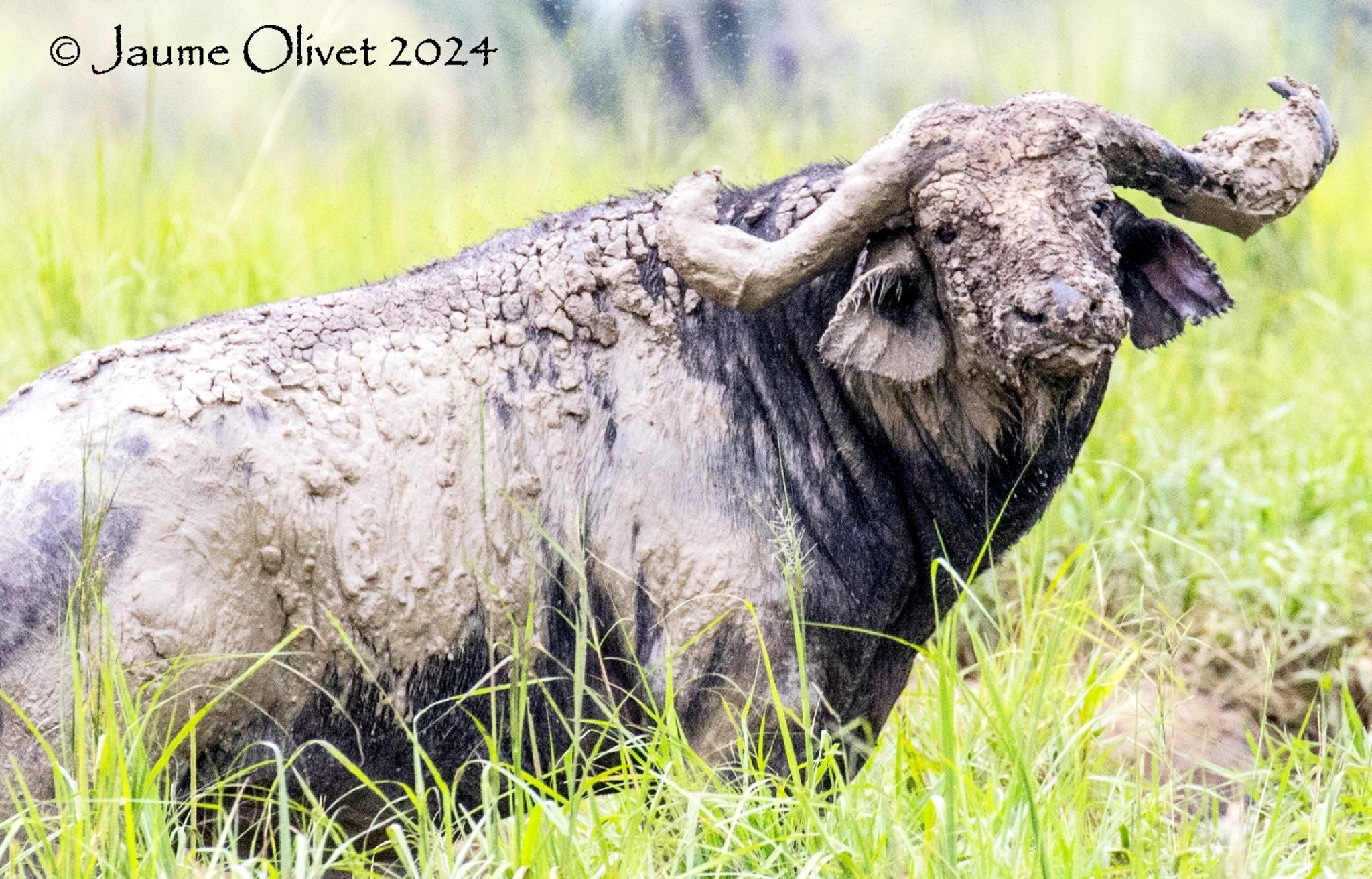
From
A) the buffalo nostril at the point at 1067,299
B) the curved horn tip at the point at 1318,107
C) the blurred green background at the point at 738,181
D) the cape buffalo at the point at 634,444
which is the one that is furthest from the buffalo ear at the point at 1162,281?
the blurred green background at the point at 738,181

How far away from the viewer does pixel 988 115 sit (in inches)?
129

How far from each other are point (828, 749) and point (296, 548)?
1.24 m

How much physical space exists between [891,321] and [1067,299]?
0.46m

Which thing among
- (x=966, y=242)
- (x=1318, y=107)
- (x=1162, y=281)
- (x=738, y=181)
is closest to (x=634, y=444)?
(x=966, y=242)

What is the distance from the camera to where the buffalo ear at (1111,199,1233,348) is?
3533mm

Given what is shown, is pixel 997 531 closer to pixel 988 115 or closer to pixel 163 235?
pixel 988 115

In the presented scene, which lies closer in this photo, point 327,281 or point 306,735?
point 306,735

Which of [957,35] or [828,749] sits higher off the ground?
[957,35]

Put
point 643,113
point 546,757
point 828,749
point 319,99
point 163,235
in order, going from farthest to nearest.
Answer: point 319,99, point 643,113, point 163,235, point 546,757, point 828,749

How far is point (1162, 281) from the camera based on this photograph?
3.60m

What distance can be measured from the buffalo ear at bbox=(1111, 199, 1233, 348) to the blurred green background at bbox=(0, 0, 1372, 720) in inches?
42.8

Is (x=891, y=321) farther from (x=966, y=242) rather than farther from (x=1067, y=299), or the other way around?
(x=1067, y=299)

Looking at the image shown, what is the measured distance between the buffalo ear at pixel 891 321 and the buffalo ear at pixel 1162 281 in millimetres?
541

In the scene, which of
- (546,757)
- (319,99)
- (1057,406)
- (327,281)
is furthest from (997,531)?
(319,99)
